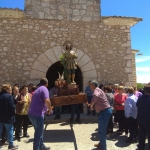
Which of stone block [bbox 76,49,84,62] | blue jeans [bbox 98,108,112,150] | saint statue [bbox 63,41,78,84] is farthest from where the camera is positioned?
stone block [bbox 76,49,84,62]

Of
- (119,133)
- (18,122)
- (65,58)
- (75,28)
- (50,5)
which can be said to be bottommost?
(119,133)

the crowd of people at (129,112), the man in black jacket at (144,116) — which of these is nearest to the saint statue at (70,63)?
the crowd of people at (129,112)

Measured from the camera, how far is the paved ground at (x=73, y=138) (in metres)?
4.10

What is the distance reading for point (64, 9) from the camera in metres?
7.68

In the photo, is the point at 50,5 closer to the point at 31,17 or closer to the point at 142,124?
the point at 31,17

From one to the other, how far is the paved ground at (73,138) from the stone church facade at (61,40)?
7.10 ft

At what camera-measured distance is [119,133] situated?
196 inches

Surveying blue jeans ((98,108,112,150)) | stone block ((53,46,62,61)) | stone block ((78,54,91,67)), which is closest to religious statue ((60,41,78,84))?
blue jeans ((98,108,112,150))

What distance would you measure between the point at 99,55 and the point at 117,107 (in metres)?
3.17

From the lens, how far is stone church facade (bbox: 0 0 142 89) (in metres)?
7.10

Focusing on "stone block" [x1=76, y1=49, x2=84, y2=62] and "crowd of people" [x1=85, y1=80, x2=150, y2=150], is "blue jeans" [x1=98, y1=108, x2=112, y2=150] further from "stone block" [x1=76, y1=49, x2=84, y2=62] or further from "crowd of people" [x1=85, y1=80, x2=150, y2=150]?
"stone block" [x1=76, y1=49, x2=84, y2=62]

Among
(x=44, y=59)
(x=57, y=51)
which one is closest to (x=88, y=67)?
(x=57, y=51)

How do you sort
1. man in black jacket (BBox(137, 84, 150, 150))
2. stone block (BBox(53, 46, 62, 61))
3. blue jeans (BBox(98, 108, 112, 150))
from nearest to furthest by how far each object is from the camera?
man in black jacket (BBox(137, 84, 150, 150))
blue jeans (BBox(98, 108, 112, 150))
stone block (BBox(53, 46, 62, 61))

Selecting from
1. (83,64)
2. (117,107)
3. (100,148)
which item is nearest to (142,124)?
(100,148)
